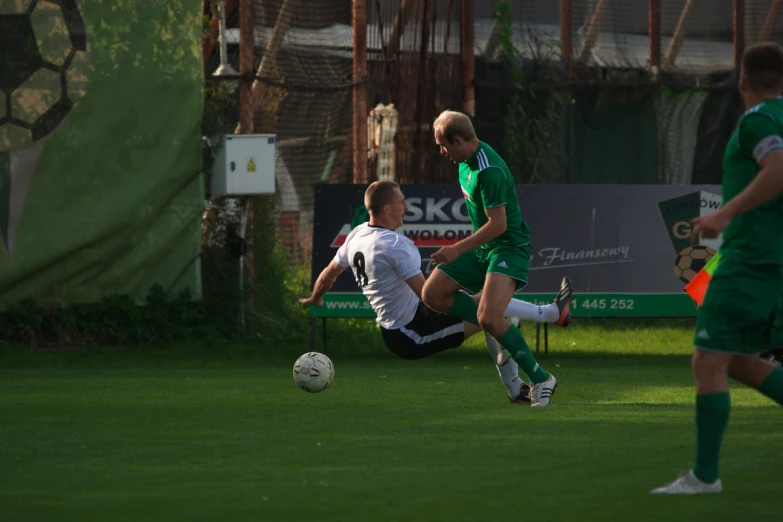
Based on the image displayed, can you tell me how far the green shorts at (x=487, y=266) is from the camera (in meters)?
9.07

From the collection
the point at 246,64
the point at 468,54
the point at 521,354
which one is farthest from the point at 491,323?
the point at 468,54

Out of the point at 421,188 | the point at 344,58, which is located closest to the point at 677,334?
the point at 421,188

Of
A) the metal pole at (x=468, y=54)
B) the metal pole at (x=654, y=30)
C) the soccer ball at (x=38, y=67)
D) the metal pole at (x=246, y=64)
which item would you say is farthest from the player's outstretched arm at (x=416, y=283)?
the metal pole at (x=654, y=30)

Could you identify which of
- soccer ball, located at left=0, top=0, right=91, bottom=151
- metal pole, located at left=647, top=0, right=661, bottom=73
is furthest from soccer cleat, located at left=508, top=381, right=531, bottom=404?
metal pole, located at left=647, top=0, right=661, bottom=73

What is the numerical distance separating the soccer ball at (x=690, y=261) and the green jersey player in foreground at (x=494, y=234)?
204 inches

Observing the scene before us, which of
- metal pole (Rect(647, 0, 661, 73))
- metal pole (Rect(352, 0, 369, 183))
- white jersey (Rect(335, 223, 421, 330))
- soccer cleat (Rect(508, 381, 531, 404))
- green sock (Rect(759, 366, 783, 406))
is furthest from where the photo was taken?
metal pole (Rect(647, 0, 661, 73))

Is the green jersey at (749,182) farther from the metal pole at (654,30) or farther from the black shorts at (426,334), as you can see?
the metal pole at (654,30)

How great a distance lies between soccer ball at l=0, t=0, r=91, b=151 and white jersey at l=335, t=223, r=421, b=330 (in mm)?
5179

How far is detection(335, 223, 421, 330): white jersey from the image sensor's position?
10.0 m

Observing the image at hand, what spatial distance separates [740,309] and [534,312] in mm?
4797

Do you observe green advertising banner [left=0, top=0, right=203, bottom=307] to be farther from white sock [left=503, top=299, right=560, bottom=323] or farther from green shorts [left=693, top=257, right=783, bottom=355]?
green shorts [left=693, top=257, right=783, bottom=355]

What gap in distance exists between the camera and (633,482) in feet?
19.2

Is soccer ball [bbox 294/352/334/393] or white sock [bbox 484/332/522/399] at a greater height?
white sock [bbox 484/332/522/399]

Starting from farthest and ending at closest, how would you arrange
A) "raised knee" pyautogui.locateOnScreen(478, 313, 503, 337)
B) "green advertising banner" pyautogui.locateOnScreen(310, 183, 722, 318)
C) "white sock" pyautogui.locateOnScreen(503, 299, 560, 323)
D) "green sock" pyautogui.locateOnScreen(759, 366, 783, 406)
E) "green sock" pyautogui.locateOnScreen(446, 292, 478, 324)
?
1. "green advertising banner" pyautogui.locateOnScreen(310, 183, 722, 318)
2. "white sock" pyautogui.locateOnScreen(503, 299, 560, 323)
3. "green sock" pyautogui.locateOnScreen(446, 292, 478, 324)
4. "raised knee" pyautogui.locateOnScreen(478, 313, 503, 337)
5. "green sock" pyautogui.locateOnScreen(759, 366, 783, 406)
